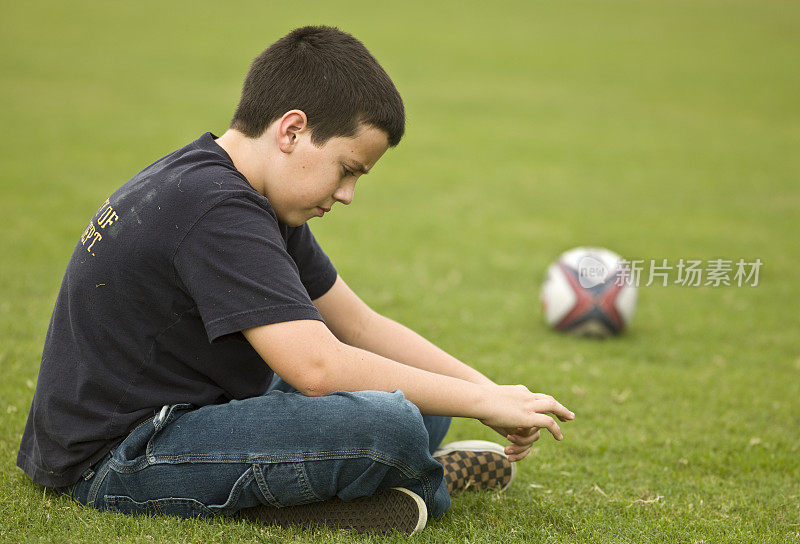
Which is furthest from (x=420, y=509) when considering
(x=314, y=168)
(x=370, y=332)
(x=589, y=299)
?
(x=589, y=299)

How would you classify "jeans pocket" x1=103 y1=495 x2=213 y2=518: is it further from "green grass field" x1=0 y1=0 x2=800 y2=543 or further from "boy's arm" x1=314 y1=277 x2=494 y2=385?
"boy's arm" x1=314 y1=277 x2=494 y2=385

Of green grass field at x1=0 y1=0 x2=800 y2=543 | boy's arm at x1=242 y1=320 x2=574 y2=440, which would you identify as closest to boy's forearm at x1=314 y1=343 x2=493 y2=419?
boy's arm at x1=242 y1=320 x2=574 y2=440

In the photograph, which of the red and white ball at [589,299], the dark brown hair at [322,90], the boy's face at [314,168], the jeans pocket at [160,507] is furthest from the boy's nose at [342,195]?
the red and white ball at [589,299]

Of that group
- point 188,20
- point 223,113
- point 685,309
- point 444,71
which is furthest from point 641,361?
point 188,20

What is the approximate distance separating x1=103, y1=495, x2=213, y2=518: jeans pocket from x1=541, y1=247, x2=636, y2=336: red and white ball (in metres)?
3.14

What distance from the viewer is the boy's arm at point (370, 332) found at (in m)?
3.22

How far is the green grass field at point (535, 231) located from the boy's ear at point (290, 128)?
3.89 feet

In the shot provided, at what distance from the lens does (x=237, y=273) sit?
7.84ft

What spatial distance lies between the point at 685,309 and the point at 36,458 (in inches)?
178

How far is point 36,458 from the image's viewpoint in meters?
2.80

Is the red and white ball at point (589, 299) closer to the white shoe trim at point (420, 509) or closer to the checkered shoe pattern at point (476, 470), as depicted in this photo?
the checkered shoe pattern at point (476, 470)

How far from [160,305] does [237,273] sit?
0.34m

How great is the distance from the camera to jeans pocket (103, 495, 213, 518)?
2.64 metres

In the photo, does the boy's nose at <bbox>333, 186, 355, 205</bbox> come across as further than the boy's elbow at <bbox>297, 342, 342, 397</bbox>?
Yes
